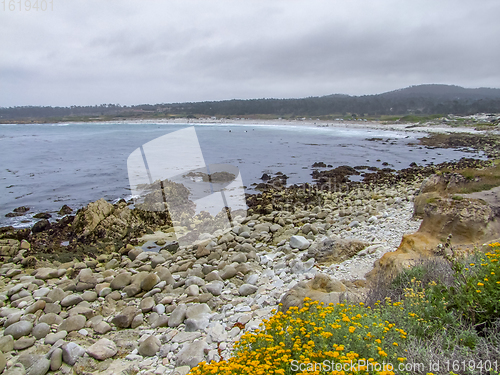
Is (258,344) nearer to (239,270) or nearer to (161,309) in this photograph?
(161,309)

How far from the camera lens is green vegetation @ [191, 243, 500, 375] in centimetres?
244

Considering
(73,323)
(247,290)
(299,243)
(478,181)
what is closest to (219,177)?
(299,243)

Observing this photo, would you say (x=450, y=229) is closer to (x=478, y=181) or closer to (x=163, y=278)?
(x=478, y=181)

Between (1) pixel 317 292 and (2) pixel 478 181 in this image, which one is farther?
(2) pixel 478 181

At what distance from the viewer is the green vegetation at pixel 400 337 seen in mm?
2439

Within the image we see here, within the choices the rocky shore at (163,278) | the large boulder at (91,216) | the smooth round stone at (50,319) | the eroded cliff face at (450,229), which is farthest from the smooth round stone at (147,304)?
the large boulder at (91,216)

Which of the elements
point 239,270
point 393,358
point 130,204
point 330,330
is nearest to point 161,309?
point 239,270

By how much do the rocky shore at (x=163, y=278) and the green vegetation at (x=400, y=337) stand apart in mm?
864

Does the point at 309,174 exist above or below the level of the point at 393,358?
below

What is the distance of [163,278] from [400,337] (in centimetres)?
508

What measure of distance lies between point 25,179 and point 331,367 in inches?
933

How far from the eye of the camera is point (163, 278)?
6773 millimetres

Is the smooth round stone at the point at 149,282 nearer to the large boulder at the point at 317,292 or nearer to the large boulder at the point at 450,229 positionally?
the large boulder at the point at 317,292

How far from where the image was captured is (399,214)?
29.6 feet
